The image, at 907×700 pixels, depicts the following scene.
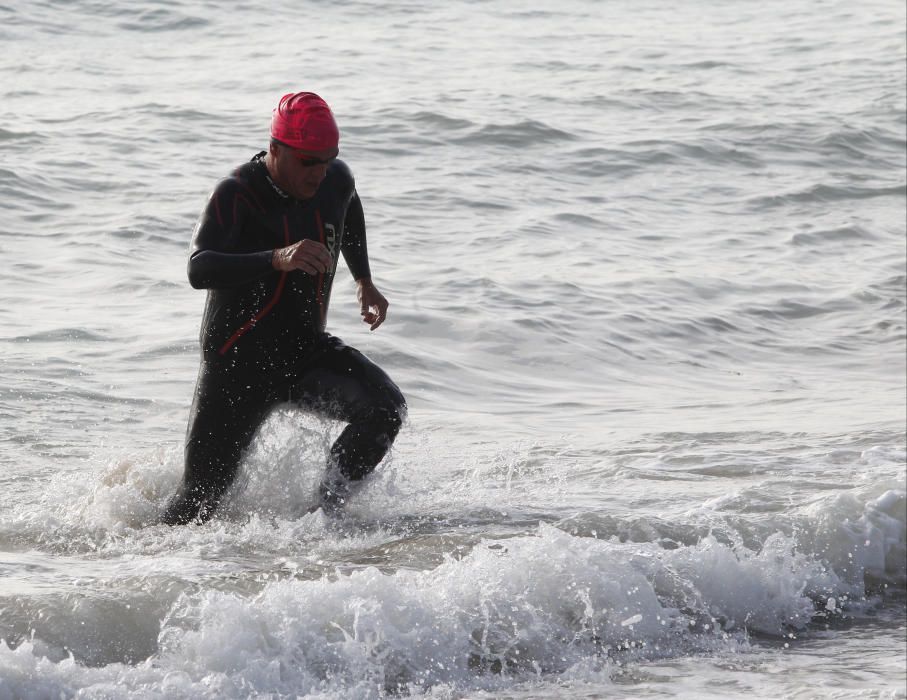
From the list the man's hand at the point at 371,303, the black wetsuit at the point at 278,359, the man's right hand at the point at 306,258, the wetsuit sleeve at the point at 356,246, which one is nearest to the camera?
the man's right hand at the point at 306,258

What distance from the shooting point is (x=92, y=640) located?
4785 mm

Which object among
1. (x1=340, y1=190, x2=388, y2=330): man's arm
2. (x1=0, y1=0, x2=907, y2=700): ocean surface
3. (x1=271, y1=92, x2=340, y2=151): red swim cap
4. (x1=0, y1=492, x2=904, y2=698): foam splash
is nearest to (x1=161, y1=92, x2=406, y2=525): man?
(x1=271, y1=92, x2=340, y2=151): red swim cap

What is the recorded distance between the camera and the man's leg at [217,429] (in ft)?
18.8

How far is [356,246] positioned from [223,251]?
0.97m

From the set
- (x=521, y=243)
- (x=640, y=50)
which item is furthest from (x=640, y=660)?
(x=640, y=50)

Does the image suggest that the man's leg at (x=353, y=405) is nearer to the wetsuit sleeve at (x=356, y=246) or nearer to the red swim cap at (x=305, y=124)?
the wetsuit sleeve at (x=356, y=246)

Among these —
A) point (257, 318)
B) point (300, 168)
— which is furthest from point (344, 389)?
point (300, 168)

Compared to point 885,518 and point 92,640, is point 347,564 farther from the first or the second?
point 885,518

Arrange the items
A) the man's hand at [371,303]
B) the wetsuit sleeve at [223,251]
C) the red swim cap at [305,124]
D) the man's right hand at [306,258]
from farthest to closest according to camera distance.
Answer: the man's hand at [371,303] < the red swim cap at [305,124] < the wetsuit sleeve at [223,251] < the man's right hand at [306,258]

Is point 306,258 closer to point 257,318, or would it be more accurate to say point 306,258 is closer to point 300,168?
point 300,168

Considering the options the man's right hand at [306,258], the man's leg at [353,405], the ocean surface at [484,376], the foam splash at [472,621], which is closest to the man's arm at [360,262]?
the man's leg at [353,405]

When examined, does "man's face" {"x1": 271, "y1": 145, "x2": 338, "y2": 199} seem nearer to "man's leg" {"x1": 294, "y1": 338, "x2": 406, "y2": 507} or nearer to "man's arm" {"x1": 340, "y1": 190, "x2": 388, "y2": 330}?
"man's arm" {"x1": 340, "y1": 190, "x2": 388, "y2": 330}

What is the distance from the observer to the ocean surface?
5.05m

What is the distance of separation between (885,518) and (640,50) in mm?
18182
